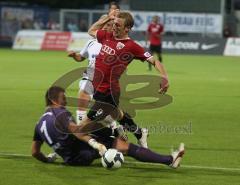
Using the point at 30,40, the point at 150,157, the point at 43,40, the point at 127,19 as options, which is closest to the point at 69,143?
the point at 150,157

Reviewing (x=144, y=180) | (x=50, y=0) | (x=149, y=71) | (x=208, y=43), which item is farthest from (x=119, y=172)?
(x=50, y=0)

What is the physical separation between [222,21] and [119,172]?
143 feet

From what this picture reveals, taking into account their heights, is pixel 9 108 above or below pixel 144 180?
below

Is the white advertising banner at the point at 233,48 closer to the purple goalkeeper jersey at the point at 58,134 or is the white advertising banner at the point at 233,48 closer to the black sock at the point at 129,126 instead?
the black sock at the point at 129,126

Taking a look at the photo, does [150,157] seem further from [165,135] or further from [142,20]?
[142,20]

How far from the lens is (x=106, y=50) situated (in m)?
10.7

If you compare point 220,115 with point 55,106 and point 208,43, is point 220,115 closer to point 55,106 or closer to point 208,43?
point 55,106

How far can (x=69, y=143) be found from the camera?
10.2 meters

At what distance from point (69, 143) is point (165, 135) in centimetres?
383

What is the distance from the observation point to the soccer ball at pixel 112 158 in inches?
382

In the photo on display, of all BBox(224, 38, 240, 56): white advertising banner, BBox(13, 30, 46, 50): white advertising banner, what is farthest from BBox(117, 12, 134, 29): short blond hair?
BBox(13, 30, 46, 50): white advertising banner

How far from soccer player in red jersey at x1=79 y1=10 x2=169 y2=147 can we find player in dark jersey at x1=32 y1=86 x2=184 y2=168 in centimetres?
24

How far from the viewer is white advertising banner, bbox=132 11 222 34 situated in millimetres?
52406

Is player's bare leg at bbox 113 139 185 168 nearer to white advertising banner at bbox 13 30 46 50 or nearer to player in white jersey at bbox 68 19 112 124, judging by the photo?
player in white jersey at bbox 68 19 112 124
